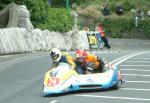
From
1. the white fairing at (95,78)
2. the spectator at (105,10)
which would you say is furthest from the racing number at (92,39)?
the white fairing at (95,78)

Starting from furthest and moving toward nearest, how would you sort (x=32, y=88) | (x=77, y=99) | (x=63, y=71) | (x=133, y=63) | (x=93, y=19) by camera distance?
(x=93, y=19) → (x=133, y=63) → (x=32, y=88) → (x=63, y=71) → (x=77, y=99)

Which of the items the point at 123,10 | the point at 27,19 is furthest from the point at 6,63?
the point at 123,10

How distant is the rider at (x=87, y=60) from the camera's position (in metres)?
16.5

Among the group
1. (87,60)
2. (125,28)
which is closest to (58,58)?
(87,60)

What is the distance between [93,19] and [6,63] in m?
31.9

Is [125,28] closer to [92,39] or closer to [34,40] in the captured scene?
[92,39]

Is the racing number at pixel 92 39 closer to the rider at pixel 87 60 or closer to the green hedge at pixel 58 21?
the green hedge at pixel 58 21

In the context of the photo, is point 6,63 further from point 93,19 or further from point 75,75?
point 93,19

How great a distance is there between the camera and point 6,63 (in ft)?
82.7

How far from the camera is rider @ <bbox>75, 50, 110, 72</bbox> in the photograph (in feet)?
54.1

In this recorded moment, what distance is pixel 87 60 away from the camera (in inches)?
658

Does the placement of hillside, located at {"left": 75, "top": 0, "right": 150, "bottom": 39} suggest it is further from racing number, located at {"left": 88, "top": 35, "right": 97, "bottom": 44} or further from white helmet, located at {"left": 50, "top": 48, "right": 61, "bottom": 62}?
white helmet, located at {"left": 50, "top": 48, "right": 61, "bottom": 62}

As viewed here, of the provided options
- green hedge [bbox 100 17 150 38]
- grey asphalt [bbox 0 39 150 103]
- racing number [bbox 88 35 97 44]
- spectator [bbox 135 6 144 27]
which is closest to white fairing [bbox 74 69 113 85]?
grey asphalt [bbox 0 39 150 103]

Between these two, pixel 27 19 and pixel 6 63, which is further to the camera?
pixel 27 19
